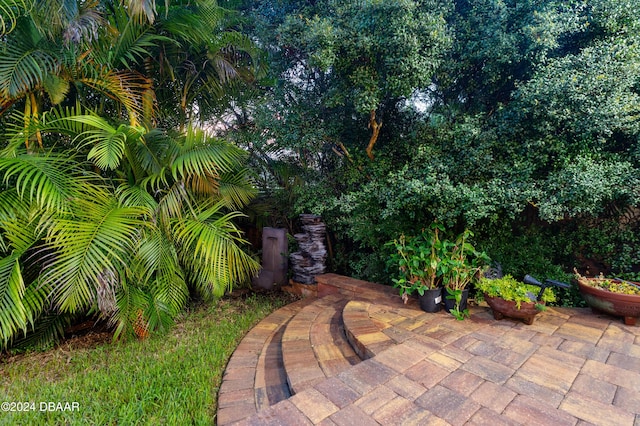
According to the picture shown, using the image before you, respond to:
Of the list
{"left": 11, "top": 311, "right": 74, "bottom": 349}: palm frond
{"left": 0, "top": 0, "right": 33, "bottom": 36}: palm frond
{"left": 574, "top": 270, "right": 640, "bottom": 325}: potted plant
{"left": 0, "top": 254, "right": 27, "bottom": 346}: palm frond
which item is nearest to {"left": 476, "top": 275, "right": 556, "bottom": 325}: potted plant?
{"left": 574, "top": 270, "right": 640, "bottom": 325}: potted plant

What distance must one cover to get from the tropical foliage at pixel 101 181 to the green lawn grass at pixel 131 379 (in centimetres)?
28

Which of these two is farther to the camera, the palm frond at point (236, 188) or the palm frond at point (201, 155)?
the palm frond at point (236, 188)

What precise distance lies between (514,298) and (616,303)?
0.91 meters

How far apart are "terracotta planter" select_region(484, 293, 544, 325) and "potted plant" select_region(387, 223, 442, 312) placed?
506mm

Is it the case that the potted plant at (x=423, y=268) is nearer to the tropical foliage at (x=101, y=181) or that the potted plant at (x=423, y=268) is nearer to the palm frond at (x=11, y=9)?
the tropical foliage at (x=101, y=181)

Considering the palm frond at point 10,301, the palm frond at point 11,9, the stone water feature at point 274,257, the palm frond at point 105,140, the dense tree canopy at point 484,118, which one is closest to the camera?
the palm frond at point 11,9

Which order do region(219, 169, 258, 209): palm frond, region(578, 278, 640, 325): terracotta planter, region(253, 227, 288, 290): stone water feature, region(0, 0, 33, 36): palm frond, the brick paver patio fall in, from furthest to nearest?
region(253, 227, 288, 290): stone water feature < region(219, 169, 258, 209): palm frond < region(578, 278, 640, 325): terracotta planter < region(0, 0, 33, 36): palm frond < the brick paver patio

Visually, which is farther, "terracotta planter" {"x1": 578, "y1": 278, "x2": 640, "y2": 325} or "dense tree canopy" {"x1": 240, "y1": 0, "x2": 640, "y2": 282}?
"dense tree canopy" {"x1": 240, "y1": 0, "x2": 640, "y2": 282}

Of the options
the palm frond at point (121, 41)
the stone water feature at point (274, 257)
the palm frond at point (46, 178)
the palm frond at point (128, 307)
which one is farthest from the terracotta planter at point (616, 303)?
the palm frond at point (121, 41)

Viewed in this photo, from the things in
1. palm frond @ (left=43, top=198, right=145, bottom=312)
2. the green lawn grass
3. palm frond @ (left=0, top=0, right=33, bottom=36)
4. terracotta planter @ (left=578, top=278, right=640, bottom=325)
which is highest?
palm frond @ (left=0, top=0, right=33, bottom=36)

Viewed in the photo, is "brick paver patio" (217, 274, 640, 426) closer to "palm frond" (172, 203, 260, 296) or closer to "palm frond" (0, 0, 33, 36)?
"palm frond" (172, 203, 260, 296)

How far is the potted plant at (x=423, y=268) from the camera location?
3215mm

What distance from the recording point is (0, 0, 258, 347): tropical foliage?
8.52 ft

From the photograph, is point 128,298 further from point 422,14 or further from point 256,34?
point 422,14
